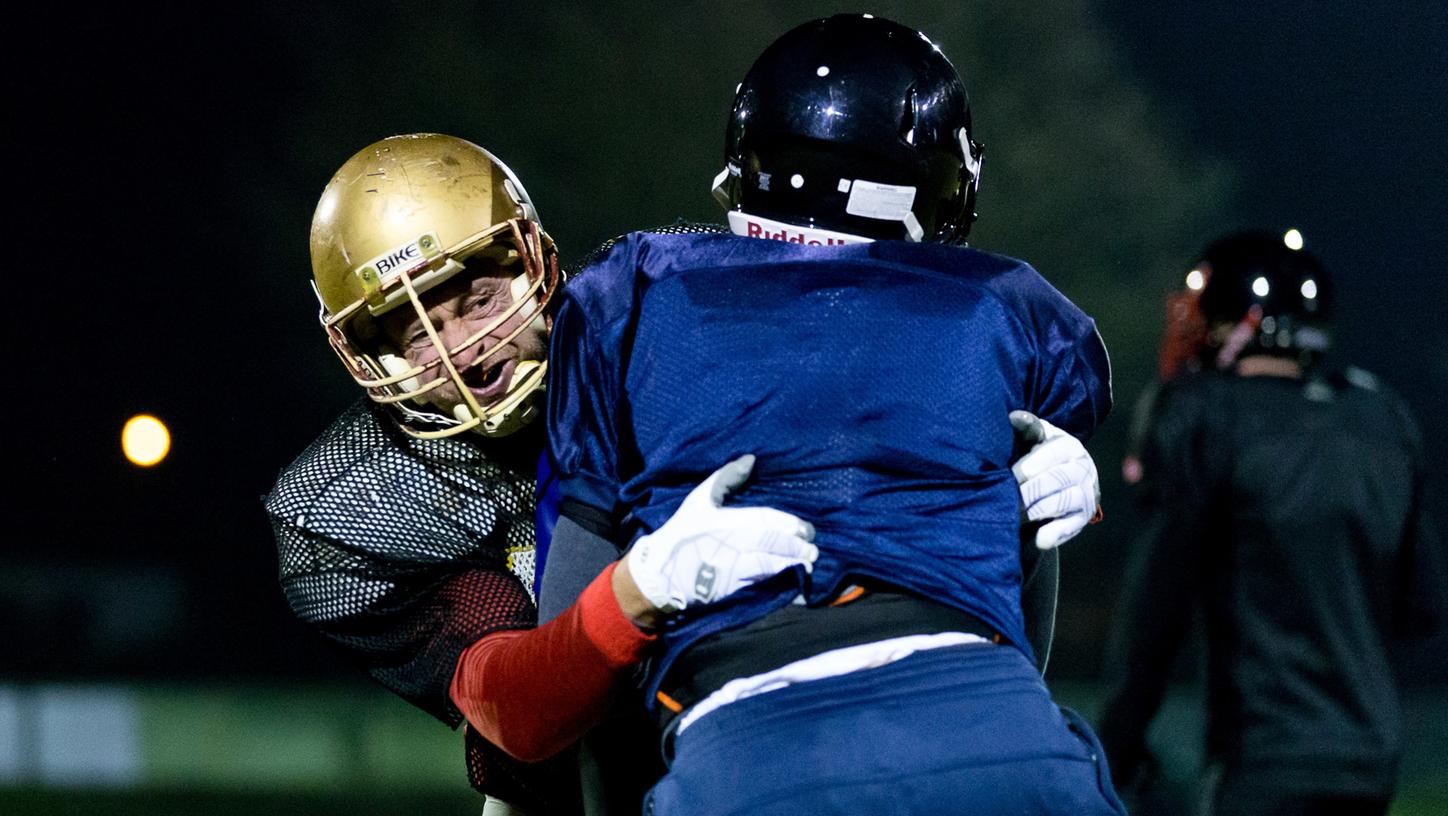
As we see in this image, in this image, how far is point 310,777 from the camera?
4508mm

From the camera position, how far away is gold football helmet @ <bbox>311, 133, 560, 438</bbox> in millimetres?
1530

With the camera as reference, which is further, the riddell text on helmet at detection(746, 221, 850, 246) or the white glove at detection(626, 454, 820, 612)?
the riddell text on helmet at detection(746, 221, 850, 246)

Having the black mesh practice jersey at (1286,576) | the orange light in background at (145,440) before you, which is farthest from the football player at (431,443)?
the orange light in background at (145,440)

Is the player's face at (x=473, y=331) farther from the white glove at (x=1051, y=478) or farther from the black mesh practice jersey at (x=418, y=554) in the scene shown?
the white glove at (x=1051, y=478)

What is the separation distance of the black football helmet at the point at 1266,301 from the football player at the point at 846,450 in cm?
143

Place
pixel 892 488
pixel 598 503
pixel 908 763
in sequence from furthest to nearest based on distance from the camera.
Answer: pixel 598 503, pixel 892 488, pixel 908 763

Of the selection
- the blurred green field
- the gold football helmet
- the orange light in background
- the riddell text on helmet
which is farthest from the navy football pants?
the orange light in background

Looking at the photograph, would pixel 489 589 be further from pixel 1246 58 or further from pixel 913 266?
pixel 1246 58

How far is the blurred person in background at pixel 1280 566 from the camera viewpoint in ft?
7.67

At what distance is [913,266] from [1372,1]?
162 inches

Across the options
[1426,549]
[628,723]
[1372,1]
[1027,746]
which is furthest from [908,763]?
[1372,1]

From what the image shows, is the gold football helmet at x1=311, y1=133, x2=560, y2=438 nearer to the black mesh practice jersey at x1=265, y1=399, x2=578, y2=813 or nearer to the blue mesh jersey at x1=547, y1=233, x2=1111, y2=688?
the black mesh practice jersey at x1=265, y1=399, x2=578, y2=813

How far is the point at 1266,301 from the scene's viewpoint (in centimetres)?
253

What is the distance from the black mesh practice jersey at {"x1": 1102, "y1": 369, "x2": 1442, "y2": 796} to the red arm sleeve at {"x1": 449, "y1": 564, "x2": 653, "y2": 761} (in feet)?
4.77
